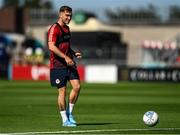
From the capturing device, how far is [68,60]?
51.0 ft

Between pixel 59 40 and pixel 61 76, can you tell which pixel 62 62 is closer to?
pixel 61 76

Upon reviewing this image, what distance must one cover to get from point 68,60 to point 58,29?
681 millimetres

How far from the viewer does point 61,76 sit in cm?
1587

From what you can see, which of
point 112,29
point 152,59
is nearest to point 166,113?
point 152,59

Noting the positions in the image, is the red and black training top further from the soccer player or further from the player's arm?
the player's arm

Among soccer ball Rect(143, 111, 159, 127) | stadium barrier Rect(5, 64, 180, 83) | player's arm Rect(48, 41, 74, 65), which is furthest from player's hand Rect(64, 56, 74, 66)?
stadium barrier Rect(5, 64, 180, 83)

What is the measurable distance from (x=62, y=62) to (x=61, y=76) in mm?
282

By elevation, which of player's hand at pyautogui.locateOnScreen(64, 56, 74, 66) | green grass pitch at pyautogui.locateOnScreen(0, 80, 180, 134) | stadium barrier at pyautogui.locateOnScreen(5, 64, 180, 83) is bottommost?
stadium barrier at pyautogui.locateOnScreen(5, 64, 180, 83)

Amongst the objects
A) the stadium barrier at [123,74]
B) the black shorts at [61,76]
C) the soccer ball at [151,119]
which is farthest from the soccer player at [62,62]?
the stadium barrier at [123,74]

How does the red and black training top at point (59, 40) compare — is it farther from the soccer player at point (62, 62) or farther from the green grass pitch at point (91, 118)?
the green grass pitch at point (91, 118)

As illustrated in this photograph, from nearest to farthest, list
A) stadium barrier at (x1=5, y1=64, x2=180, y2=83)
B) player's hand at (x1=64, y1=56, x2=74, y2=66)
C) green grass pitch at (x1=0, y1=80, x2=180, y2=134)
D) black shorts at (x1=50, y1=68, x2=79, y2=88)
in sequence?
green grass pitch at (x1=0, y1=80, x2=180, y2=134) → player's hand at (x1=64, y1=56, x2=74, y2=66) → black shorts at (x1=50, y1=68, x2=79, y2=88) → stadium barrier at (x1=5, y1=64, x2=180, y2=83)

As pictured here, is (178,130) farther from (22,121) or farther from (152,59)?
(152,59)

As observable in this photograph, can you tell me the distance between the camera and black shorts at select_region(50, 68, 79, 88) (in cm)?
1585

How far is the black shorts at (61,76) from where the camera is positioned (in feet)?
52.0
